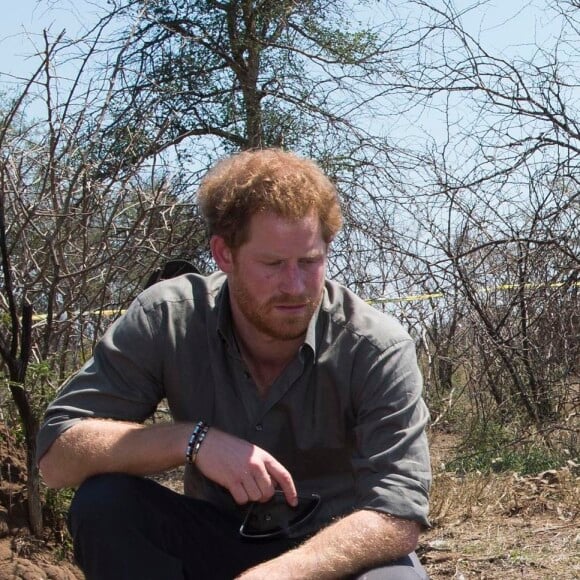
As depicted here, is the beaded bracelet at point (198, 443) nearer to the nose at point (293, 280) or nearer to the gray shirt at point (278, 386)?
the gray shirt at point (278, 386)

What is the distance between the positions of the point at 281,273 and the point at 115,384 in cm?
55

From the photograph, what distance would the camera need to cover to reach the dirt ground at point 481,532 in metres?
3.93

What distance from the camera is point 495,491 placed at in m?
4.82

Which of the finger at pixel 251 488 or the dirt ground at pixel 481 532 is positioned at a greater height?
the finger at pixel 251 488

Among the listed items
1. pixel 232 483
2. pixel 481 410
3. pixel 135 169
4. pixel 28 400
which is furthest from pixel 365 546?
pixel 481 410

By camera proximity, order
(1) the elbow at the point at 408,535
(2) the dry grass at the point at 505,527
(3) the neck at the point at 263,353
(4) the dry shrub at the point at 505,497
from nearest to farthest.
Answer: (1) the elbow at the point at 408,535 < (3) the neck at the point at 263,353 < (2) the dry grass at the point at 505,527 < (4) the dry shrub at the point at 505,497

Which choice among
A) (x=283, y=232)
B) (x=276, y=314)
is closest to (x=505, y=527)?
(x=276, y=314)

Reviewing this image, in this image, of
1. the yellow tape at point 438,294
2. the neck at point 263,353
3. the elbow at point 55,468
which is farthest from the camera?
the yellow tape at point 438,294

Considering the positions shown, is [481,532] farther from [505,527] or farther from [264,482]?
[264,482]

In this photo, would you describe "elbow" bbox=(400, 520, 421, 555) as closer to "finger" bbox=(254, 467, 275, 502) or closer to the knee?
"finger" bbox=(254, 467, 275, 502)

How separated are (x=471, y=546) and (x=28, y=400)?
75.3 inches

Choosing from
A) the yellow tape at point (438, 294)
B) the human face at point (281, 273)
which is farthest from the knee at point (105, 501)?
the yellow tape at point (438, 294)

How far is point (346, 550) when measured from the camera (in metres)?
2.49

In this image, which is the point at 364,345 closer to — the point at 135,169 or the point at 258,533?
the point at 258,533
